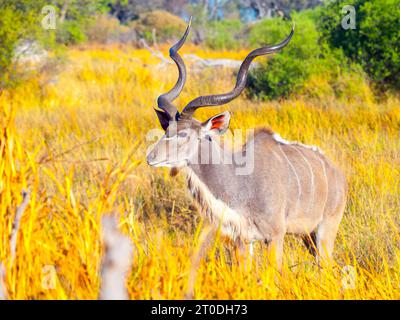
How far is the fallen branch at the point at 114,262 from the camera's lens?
2.39 m

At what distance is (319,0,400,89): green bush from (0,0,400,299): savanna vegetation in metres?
0.02

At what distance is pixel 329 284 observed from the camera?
3.03m

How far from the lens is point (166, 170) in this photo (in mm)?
5621

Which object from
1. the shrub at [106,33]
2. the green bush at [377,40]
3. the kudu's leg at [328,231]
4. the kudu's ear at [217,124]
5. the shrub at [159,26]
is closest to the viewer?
the kudu's ear at [217,124]

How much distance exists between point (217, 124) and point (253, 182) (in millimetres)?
390

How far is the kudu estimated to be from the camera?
150 inches

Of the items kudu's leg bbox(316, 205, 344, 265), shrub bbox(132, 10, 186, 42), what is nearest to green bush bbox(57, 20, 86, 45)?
shrub bbox(132, 10, 186, 42)

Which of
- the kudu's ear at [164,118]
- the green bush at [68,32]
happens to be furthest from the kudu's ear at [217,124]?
the green bush at [68,32]

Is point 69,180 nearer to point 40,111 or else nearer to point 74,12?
point 40,111

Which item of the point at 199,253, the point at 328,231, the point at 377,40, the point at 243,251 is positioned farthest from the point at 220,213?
the point at 377,40

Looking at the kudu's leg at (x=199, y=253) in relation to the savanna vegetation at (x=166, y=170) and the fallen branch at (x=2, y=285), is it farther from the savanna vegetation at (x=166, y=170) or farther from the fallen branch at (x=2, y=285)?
the fallen branch at (x=2, y=285)

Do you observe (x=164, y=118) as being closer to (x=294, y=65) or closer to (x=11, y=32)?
(x=294, y=65)

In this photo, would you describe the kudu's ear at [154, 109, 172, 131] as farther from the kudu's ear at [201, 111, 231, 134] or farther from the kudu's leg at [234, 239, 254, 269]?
the kudu's leg at [234, 239, 254, 269]
